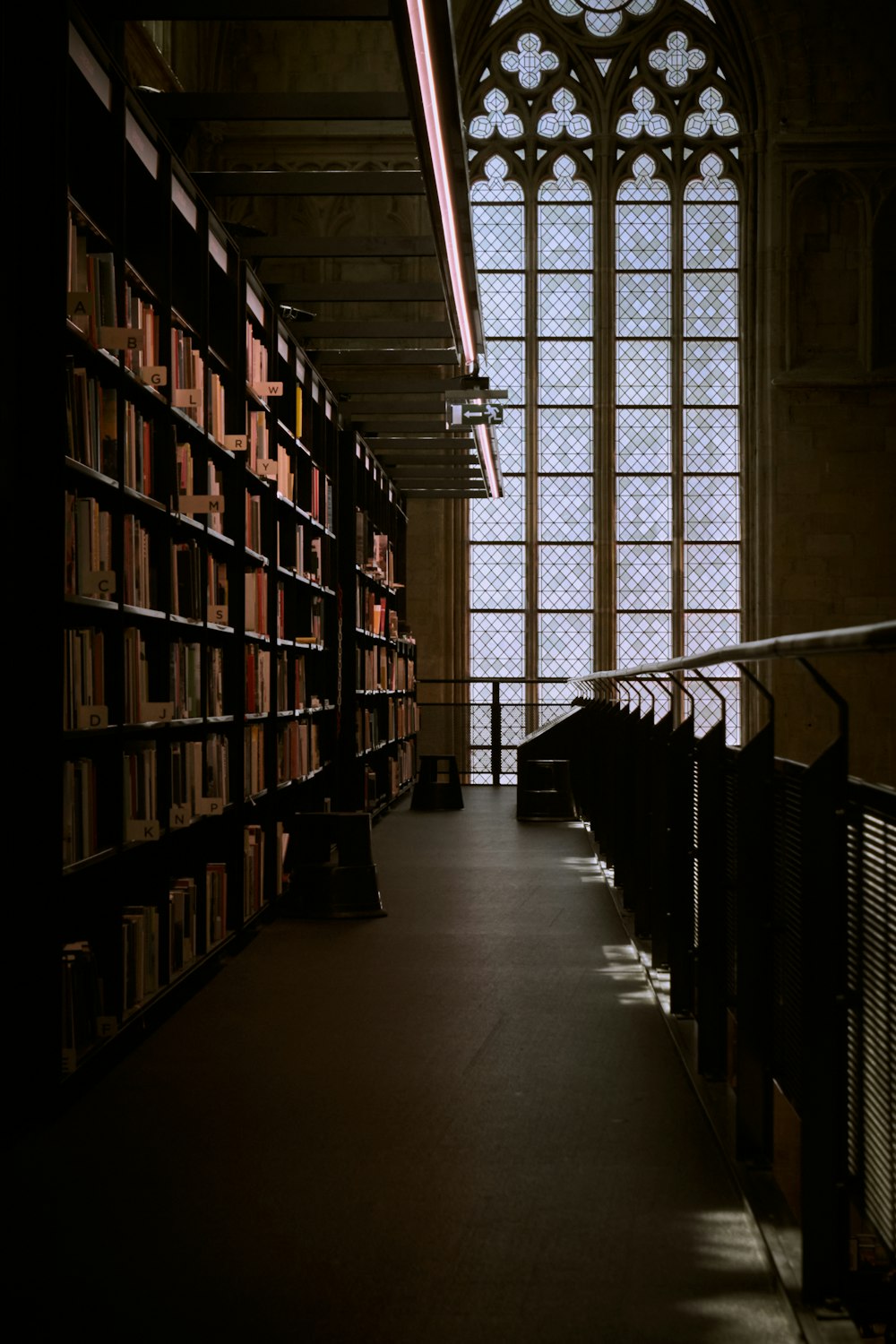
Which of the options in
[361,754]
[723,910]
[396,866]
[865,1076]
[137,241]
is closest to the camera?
[865,1076]

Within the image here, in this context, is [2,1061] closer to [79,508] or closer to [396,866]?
[79,508]

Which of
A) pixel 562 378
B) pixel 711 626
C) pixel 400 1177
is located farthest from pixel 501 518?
pixel 400 1177

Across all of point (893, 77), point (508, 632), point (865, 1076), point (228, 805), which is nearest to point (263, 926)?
point (228, 805)

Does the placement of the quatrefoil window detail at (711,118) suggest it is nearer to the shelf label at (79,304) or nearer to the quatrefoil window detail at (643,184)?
the quatrefoil window detail at (643,184)

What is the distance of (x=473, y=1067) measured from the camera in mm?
3287

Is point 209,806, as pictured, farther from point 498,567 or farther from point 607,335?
point 607,335

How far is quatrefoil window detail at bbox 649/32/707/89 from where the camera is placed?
48.3ft

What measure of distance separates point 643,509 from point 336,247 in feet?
30.0

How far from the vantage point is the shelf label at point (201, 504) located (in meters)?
4.13

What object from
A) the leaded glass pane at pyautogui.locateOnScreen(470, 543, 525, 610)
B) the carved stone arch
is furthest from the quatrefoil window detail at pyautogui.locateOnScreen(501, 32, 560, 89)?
the leaded glass pane at pyautogui.locateOnScreen(470, 543, 525, 610)

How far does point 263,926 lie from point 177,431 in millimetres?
1942

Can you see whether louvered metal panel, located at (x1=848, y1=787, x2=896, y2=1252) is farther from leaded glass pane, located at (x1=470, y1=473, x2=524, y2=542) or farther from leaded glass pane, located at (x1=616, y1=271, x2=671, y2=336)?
leaded glass pane, located at (x1=616, y1=271, x2=671, y2=336)

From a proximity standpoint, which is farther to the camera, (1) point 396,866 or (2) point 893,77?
(2) point 893,77

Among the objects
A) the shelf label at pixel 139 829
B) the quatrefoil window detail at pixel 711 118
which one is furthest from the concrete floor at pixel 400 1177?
the quatrefoil window detail at pixel 711 118
